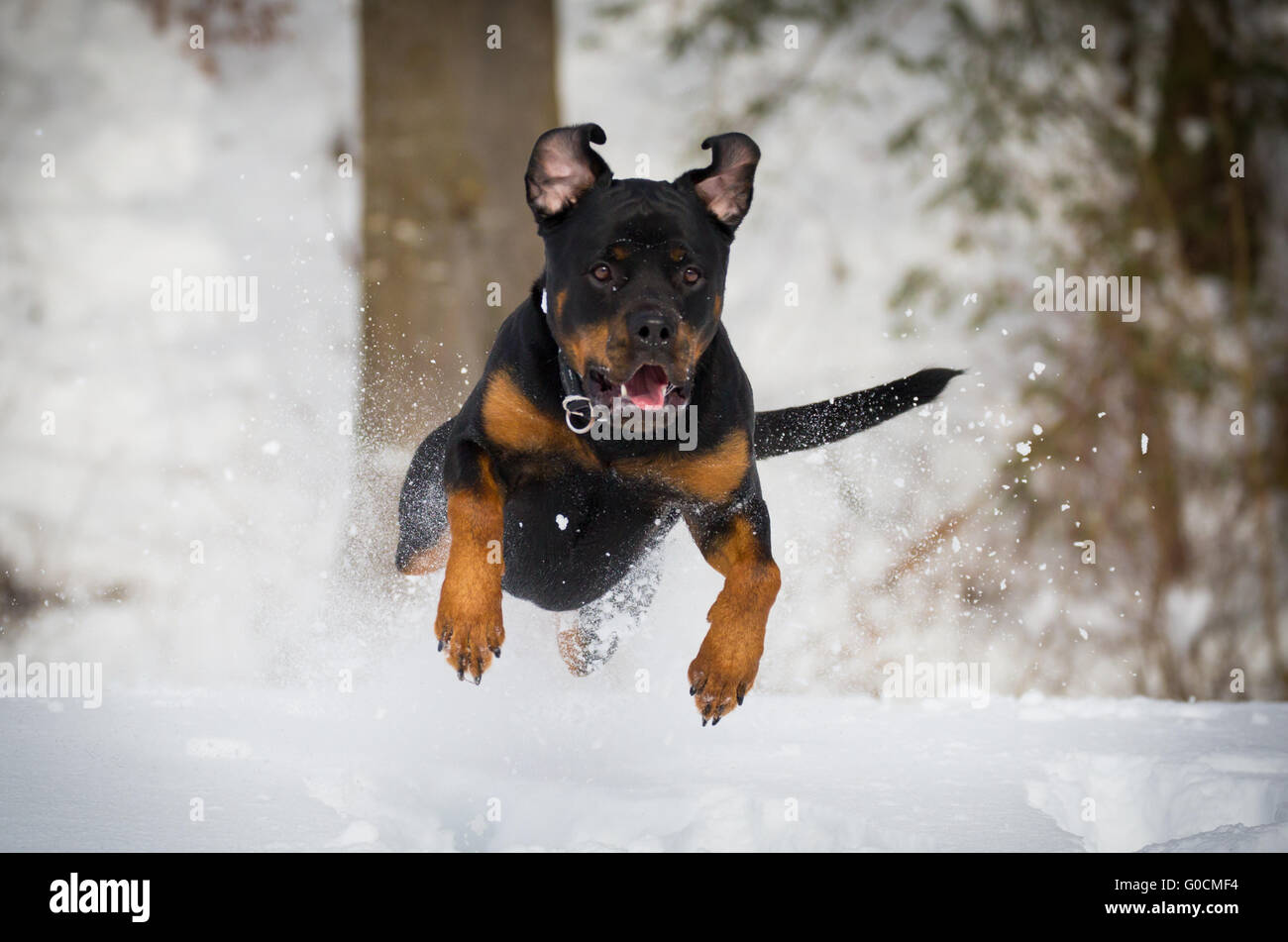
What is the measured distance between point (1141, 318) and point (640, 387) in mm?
5941

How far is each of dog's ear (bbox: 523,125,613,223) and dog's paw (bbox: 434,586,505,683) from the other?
1.08 metres

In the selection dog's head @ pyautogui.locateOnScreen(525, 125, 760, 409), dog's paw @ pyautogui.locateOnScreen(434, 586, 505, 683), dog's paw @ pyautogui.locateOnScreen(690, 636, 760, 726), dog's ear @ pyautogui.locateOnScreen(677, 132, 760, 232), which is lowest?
dog's paw @ pyautogui.locateOnScreen(690, 636, 760, 726)

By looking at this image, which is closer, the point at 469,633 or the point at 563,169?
the point at 469,633

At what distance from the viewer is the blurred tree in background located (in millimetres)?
7688

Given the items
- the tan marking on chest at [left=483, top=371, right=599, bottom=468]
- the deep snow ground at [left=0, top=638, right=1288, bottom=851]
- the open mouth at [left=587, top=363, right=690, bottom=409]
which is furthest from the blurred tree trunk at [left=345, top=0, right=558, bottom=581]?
the open mouth at [left=587, top=363, right=690, bottom=409]

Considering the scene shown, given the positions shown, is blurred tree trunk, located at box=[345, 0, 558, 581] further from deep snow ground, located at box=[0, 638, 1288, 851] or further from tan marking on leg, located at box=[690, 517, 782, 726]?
tan marking on leg, located at box=[690, 517, 782, 726]

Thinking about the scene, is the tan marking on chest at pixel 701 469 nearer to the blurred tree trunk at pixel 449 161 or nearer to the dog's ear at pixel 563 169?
the dog's ear at pixel 563 169

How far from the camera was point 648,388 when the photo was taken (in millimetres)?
3076

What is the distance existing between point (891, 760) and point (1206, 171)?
19.3ft

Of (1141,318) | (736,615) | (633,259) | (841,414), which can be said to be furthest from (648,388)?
(1141,318)

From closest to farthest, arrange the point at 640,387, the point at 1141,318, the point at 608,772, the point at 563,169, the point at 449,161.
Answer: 1. the point at 640,387
2. the point at 563,169
3. the point at 608,772
4. the point at 449,161
5. the point at 1141,318

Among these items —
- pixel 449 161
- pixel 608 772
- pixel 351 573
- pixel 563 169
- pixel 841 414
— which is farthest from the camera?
pixel 449 161

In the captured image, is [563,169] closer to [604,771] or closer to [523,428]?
[523,428]

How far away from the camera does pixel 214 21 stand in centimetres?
684
